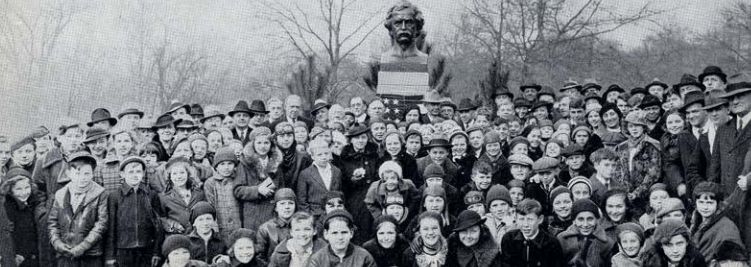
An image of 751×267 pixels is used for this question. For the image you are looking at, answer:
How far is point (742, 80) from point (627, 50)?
65.1 feet

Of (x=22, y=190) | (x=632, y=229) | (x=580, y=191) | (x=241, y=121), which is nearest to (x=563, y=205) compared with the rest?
(x=580, y=191)

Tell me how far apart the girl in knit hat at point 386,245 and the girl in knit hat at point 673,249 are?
77.7 inches

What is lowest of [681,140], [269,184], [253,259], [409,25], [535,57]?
[253,259]

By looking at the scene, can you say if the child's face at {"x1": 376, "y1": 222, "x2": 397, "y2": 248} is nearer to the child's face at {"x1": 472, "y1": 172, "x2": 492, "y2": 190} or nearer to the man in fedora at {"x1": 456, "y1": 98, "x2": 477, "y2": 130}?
the child's face at {"x1": 472, "y1": 172, "x2": 492, "y2": 190}

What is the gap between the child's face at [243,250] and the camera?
6.21 m

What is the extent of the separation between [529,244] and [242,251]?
94.9 inches

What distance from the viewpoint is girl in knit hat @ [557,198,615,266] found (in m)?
6.14

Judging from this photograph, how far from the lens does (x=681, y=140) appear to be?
750 cm

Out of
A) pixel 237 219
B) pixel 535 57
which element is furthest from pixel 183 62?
pixel 237 219

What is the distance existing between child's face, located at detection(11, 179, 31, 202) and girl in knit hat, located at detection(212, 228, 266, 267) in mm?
1970

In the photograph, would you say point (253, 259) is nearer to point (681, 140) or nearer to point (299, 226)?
point (299, 226)

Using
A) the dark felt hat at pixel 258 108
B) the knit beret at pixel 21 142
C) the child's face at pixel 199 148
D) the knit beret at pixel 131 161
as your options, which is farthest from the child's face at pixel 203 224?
the dark felt hat at pixel 258 108

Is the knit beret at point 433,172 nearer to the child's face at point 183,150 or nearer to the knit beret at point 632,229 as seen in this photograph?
the knit beret at point 632,229

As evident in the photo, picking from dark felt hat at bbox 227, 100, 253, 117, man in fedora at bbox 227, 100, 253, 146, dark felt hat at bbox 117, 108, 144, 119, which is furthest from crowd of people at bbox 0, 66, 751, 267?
dark felt hat at bbox 227, 100, 253, 117
